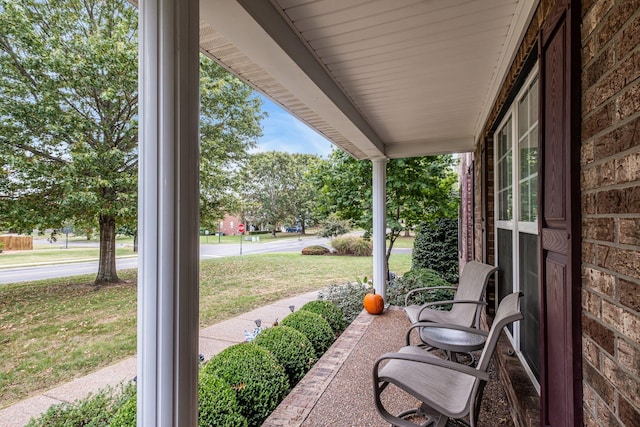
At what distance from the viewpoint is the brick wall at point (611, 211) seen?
77 centimetres

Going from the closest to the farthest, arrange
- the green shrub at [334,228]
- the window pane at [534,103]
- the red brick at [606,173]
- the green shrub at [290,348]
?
the red brick at [606,173] → the window pane at [534,103] → the green shrub at [290,348] → the green shrub at [334,228]

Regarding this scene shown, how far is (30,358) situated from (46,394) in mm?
437

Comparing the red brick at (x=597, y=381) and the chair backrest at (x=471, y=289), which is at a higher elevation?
the red brick at (x=597, y=381)

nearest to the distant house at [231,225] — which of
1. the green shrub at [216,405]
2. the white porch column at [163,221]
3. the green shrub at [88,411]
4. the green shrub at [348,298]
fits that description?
the green shrub at [348,298]

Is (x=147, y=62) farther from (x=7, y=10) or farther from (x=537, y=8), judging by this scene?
(x=537, y=8)

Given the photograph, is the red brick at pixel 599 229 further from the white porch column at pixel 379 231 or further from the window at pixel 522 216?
the white porch column at pixel 379 231

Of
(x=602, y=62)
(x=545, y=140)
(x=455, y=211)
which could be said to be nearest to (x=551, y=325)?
(x=545, y=140)

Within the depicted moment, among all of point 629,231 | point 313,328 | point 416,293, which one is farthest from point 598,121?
point 416,293

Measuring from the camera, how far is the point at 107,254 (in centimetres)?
130

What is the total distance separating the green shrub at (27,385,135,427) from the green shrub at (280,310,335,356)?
1.53 m

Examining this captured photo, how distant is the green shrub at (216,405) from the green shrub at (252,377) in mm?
152

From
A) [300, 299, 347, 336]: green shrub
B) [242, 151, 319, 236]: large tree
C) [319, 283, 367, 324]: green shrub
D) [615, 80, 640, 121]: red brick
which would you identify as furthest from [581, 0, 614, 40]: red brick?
[242, 151, 319, 236]: large tree

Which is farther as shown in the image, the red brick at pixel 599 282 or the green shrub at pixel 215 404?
the green shrub at pixel 215 404

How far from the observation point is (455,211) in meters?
6.39
